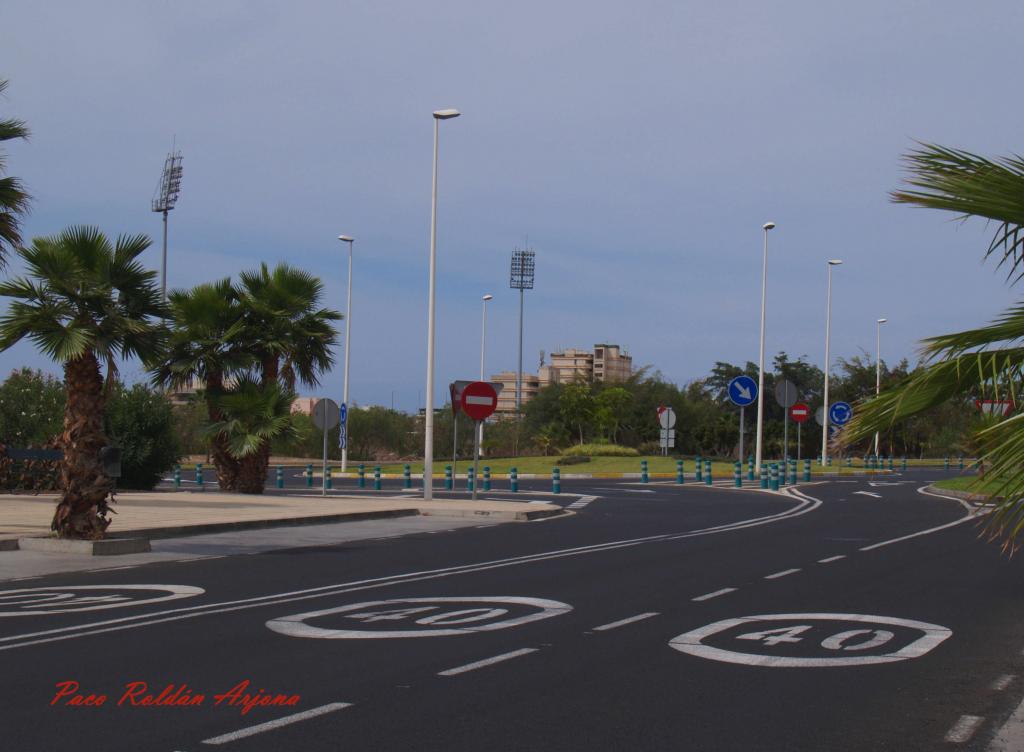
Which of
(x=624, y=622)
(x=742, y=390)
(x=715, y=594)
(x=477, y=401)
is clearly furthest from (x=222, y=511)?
(x=742, y=390)

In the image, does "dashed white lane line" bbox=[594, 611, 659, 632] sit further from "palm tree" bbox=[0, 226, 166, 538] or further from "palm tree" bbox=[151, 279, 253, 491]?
"palm tree" bbox=[151, 279, 253, 491]

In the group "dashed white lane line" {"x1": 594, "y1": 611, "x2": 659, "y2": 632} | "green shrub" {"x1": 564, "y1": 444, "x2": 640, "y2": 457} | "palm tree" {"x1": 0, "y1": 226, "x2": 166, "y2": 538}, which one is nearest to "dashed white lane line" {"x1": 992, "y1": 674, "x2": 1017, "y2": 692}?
"dashed white lane line" {"x1": 594, "y1": 611, "x2": 659, "y2": 632}

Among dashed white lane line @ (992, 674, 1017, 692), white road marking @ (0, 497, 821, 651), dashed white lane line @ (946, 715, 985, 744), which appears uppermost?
dashed white lane line @ (992, 674, 1017, 692)

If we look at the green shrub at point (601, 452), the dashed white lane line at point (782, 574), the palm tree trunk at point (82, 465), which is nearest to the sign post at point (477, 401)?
the palm tree trunk at point (82, 465)

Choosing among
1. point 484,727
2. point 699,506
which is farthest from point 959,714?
point 699,506

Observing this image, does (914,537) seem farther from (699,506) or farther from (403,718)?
(403,718)

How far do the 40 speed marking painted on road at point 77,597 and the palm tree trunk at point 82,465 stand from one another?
3.46 m

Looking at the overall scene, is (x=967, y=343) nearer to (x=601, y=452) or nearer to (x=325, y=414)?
(x=325, y=414)

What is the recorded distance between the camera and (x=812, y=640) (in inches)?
388

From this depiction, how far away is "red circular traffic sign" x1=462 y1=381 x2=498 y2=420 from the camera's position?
1145 inches

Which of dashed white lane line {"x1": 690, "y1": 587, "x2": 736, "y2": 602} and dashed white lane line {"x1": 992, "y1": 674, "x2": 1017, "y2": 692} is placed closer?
dashed white lane line {"x1": 992, "y1": 674, "x2": 1017, "y2": 692}

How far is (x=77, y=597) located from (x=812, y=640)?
7285 millimetres

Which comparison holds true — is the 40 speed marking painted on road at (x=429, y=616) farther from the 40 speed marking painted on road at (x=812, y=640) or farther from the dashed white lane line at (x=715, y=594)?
the 40 speed marking painted on road at (x=812, y=640)

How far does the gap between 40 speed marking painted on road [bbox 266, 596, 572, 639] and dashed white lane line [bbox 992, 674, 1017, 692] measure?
158 inches
